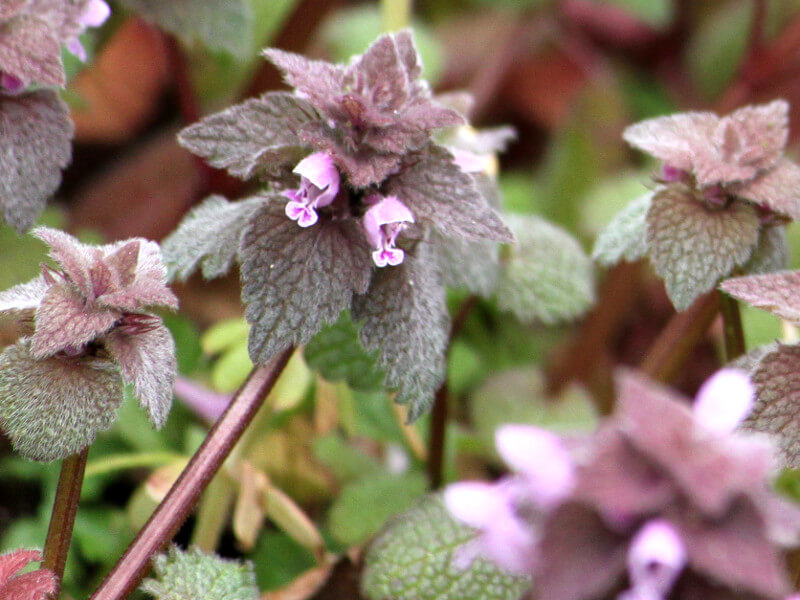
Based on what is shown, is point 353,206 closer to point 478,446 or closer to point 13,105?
point 13,105

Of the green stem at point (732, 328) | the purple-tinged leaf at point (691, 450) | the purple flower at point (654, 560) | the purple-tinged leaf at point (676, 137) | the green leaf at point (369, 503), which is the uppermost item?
the purple-tinged leaf at point (676, 137)

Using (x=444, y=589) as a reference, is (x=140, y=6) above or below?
above

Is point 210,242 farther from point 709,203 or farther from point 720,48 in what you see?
point 720,48

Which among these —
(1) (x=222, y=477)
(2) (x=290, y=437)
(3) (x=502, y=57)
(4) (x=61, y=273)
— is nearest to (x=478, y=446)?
(2) (x=290, y=437)

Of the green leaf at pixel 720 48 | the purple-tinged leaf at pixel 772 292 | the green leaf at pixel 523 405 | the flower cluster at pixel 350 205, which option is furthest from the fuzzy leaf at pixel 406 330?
the green leaf at pixel 720 48

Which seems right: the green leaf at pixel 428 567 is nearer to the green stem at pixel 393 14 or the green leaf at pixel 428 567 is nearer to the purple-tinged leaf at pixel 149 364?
the purple-tinged leaf at pixel 149 364

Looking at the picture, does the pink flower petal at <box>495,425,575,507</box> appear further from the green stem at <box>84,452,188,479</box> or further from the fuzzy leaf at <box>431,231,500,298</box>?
the green stem at <box>84,452,188,479</box>
